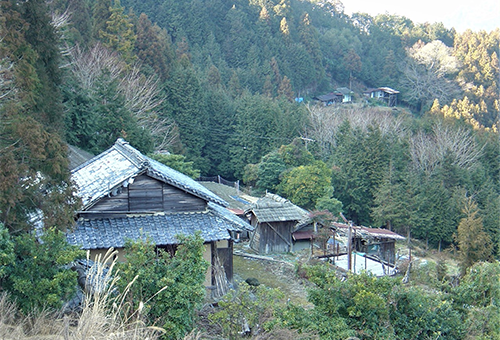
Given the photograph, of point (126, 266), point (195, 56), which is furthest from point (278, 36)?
point (126, 266)

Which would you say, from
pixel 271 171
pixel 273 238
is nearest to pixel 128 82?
pixel 271 171

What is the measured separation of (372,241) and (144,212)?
12.0 metres

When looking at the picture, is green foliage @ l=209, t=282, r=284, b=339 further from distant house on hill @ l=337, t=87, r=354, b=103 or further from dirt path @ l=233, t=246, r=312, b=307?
distant house on hill @ l=337, t=87, r=354, b=103

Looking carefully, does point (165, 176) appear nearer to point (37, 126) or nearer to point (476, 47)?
point (37, 126)

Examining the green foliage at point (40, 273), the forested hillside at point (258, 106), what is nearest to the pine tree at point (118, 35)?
the forested hillside at point (258, 106)

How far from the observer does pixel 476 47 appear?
226 feet

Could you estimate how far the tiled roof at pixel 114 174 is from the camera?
10.9m

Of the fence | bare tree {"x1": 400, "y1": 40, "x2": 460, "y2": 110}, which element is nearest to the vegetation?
bare tree {"x1": 400, "y1": 40, "x2": 460, "y2": 110}

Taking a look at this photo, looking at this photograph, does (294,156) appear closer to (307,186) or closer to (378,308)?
(307,186)

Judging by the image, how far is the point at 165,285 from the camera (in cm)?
620

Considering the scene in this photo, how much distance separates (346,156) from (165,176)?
83.6 feet

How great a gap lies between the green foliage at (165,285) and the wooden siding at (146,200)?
188 inches

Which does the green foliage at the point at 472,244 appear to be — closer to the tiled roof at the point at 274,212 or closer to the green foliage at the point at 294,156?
the tiled roof at the point at 274,212

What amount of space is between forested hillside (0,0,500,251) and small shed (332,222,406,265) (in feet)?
15.2
